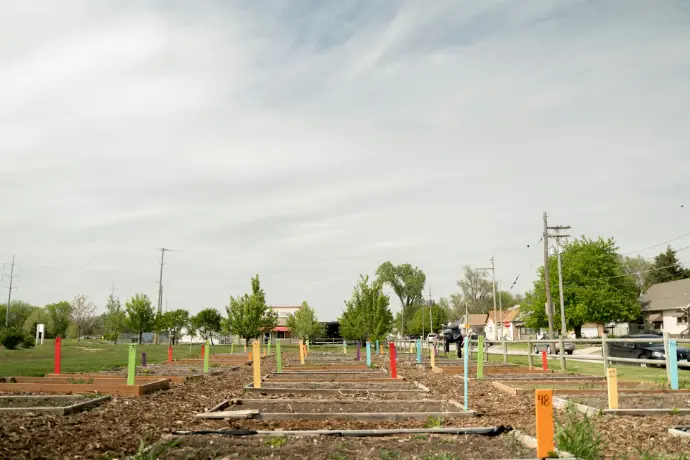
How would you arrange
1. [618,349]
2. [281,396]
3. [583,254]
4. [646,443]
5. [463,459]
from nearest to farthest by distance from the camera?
[463,459] → [646,443] → [281,396] → [618,349] → [583,254]

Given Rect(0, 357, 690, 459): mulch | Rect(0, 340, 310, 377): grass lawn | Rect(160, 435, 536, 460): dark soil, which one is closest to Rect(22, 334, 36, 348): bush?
Rect(0, 340, 310, 377): grass lawn

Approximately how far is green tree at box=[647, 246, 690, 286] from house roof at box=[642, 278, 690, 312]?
11709 millimetres

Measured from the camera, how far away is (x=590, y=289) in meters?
60.5

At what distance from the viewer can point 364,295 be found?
124ft

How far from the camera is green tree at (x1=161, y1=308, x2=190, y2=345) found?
7181 cm

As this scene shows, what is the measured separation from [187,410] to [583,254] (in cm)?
5723

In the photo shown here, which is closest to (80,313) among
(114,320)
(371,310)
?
(114,320)

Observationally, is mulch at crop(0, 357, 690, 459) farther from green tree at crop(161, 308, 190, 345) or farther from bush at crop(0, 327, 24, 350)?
green tree at crop(161, 308, 190, 345)

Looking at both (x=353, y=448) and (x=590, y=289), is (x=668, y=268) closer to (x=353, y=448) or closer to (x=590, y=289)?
(x=590, y=289)

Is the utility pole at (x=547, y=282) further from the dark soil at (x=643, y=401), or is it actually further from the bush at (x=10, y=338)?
the bush at (x=10, y=338)

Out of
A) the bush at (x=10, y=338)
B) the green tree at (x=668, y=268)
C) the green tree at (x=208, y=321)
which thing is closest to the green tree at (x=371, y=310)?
the bush at (x=10, y=338)

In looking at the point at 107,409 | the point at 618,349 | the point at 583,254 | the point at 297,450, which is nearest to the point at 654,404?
the point at 297,450

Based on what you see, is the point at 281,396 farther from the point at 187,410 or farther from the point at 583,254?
the point at 583,254

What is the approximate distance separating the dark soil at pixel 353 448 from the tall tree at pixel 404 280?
101281mm
